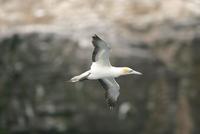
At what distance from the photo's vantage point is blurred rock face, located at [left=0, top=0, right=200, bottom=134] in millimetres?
27594

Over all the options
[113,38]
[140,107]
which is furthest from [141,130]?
[113,38]

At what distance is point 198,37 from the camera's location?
27.9 metres

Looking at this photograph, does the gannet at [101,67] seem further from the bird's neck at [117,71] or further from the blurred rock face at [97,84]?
the blurred rock face at [97,84]

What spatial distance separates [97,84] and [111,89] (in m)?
7.74

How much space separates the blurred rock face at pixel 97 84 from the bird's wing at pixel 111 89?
24.9 feet

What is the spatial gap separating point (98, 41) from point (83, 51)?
9.43 metres

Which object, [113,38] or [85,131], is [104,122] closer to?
[85,131]

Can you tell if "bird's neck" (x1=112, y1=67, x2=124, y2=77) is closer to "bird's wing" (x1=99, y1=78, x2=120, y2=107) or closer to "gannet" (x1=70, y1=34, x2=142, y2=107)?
"gannet" (x1=70, y1=34, x2=142, y2=107)

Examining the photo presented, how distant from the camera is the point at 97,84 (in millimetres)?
27281

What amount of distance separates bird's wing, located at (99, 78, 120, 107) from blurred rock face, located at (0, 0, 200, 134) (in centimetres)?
757

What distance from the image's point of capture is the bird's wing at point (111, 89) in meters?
19.5

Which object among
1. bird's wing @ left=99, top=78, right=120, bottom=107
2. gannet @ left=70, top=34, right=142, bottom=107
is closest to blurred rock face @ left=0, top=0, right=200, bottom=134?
bird's wing @ left=99, top=78, right=120, bottom=107

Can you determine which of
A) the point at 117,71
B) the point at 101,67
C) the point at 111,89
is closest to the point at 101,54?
the point at 101,67

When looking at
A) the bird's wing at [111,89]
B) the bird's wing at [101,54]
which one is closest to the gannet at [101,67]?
the bird's wing at [101,54]
